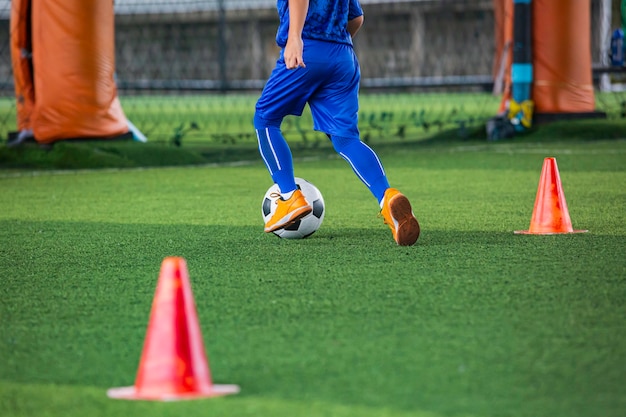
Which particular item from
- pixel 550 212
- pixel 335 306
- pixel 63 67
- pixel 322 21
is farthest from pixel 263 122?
pixel 63 67

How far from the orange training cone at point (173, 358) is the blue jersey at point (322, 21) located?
261cm

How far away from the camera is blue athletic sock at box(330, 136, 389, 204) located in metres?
4.75

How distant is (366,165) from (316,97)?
1.43 ft

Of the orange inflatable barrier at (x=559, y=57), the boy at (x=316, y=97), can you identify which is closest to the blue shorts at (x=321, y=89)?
the boy at (x=316, y=97)

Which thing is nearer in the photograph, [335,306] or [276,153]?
[335,306]

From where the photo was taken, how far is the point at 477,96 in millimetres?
26125

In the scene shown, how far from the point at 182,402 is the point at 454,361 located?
0.72 meters

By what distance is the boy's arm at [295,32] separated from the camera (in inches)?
180

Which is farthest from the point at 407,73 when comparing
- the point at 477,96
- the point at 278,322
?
the point at 278,322

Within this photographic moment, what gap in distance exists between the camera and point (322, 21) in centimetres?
482

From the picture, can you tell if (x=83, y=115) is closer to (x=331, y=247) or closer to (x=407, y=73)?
(x=331, y=247)

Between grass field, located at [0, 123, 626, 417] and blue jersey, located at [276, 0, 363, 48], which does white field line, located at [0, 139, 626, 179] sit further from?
blue jersey, located at [276, 0, 363, 48]

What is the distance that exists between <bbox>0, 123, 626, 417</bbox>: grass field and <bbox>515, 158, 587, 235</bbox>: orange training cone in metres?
0.13

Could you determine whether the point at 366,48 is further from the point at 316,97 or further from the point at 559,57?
the point at 316,97
